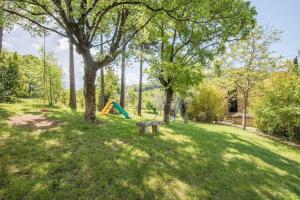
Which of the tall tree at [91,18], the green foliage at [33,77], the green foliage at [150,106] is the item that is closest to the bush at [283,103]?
the tall tree at [91,18]

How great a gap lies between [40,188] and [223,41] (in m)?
11.3

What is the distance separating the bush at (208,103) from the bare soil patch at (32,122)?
55.5ft

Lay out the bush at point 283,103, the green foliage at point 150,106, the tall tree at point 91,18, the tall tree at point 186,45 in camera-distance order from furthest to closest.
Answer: the green foliage at point 150,106 < the bush at point 283,103 < the tall tree at point 186,45 < the tall tree at point 91,18

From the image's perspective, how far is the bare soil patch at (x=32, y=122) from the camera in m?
8.52

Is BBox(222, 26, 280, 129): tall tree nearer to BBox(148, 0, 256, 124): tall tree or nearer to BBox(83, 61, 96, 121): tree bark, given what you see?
BBox(148, 0, 256, 124): tall tree

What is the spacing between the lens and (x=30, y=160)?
559 cm

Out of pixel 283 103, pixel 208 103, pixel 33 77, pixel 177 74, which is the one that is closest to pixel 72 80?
pixel 33 77

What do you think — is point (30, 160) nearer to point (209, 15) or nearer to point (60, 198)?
point (60, 198)

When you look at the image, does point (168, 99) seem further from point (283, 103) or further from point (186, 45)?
point (283, 103)

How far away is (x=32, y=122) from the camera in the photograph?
29.9ft

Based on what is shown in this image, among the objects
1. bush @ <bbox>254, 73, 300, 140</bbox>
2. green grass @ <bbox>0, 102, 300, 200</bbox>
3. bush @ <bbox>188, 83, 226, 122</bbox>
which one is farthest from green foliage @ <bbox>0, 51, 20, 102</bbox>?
bush @ <bbox>254, 73, 300, 140</bbox>

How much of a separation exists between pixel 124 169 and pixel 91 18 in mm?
7377

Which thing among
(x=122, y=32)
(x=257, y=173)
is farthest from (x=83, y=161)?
(x=122, y=32)

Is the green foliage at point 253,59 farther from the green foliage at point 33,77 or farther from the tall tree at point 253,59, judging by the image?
the green foliage at point 33,77
